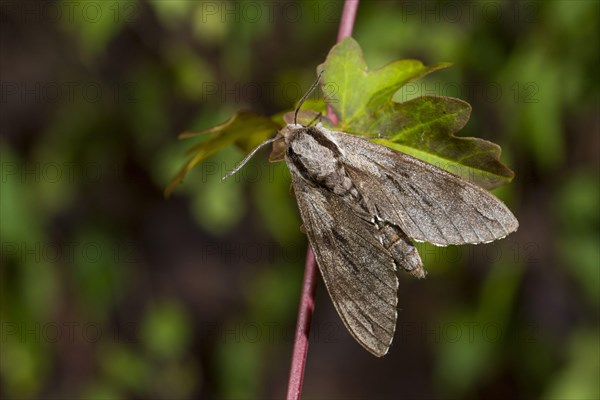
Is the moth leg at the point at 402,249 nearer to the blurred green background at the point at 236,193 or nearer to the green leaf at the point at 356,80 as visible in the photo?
the green leaf at the point at 356,80

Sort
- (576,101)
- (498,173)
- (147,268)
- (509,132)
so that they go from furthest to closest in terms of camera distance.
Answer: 1. (147,268)
2. (509,132)
3. (576,101)
4. (498,173)

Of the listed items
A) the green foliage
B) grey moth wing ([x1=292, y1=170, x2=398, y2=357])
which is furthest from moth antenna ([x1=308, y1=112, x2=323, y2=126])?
grey moth wing ([x1=292, y1=170, x2=398, y2=357])

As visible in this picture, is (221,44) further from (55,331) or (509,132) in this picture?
(55,331)

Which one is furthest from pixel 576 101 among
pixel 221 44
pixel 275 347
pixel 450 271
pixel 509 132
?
pixel 275 347

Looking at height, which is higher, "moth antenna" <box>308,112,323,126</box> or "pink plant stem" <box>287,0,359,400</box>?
"moth antenna" <box>308,112,323,126</box>

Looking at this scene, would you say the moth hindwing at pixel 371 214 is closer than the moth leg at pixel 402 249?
Yes

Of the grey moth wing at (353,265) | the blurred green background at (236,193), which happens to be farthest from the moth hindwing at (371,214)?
the blurred green background at (236,193)

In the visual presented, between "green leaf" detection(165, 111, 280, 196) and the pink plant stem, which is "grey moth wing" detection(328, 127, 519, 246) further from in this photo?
the pink plant stem
